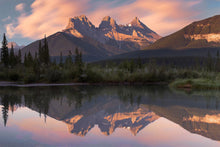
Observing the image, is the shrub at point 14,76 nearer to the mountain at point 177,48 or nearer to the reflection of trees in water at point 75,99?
the reflection of trees in water at point 75,99

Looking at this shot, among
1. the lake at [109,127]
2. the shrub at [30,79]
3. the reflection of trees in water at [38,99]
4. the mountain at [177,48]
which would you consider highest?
the mountain at [177,48]

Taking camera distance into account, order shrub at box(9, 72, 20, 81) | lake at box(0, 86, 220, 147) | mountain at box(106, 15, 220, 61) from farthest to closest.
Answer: mountain at box(106, 15, 220, 61)
shrub at box(9, 72, 20, 81)
lake at box(0, 86, 220, 147)

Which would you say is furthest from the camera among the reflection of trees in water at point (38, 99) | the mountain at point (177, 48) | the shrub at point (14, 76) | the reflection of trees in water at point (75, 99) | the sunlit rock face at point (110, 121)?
the mountain at point (177, 48)

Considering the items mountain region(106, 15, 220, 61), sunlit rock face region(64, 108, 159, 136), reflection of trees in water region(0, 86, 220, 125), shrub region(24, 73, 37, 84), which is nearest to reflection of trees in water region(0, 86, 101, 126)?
reflection of trees in water region(0, 86, 220, 125)

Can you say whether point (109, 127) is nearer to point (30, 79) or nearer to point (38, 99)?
point (38, 99)

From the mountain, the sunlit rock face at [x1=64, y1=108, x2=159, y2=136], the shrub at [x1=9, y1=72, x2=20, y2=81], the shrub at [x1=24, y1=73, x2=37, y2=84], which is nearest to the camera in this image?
the sunlit rock face at [x1=64, y1=108, x2=159, y2=136]

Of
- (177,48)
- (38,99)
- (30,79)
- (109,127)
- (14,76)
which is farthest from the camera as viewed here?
(177,48)

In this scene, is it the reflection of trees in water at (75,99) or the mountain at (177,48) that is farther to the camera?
the mountain at (177,48)

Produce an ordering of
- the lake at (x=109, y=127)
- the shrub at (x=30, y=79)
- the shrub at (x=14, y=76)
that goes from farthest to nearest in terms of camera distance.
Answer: the shrub at (x=14, y=76) < the shrub at (x=30, y=79) < the lake at (x=109, y=127)

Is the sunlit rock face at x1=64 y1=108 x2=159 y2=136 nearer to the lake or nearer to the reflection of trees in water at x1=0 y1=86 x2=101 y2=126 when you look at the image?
the lake

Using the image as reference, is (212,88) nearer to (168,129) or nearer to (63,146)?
(168,129)

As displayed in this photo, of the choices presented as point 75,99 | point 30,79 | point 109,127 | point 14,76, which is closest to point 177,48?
point 14,76

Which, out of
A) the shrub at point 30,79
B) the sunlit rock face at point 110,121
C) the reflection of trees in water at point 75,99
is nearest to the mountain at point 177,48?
the shrub at point 30,79

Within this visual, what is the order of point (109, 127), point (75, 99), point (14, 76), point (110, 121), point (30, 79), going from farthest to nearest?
1. point (14, 76)
2. point (30, 79)
3. point (75, 99)
4. point (110, 121)
5. point (109, 127)
